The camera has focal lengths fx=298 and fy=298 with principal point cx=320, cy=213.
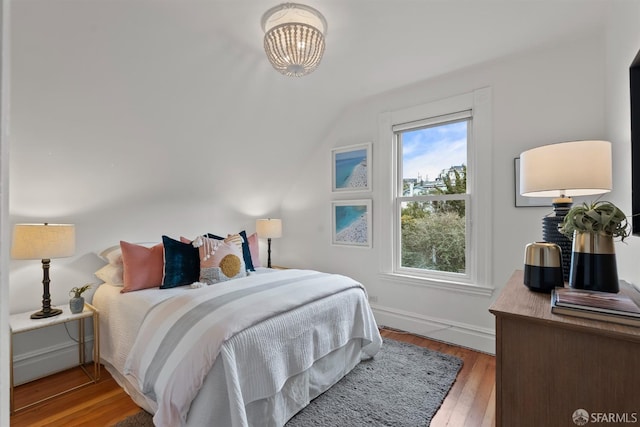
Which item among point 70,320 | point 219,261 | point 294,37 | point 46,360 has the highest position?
point 294,37

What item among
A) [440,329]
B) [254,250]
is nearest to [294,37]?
[254,250]

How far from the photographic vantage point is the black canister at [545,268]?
120cm

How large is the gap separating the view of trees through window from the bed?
1.01 meters

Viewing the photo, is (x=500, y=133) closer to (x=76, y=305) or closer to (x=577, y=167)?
(x=577, y=167)

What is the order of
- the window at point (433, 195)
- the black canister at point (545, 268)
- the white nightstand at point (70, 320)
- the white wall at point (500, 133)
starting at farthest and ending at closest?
1. the window at point (433, 195)
2. the white wall at point (500, 133)
3. the white nightstand at point (70, 320)
4. the black canister at point (545, 268)

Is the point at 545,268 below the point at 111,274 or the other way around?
the other way around

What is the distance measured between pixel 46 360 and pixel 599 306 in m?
3.26

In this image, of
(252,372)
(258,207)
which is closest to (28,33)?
(252,372)

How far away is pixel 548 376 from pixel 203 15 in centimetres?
241

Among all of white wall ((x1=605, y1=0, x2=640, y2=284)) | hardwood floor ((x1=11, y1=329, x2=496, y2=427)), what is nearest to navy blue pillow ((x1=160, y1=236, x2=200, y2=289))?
hardwood floor ((x1=11, y1=329, x2=496, y2=427))

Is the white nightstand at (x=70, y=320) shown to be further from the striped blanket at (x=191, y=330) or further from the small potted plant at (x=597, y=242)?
the small potted plant at (x=597, y=242)

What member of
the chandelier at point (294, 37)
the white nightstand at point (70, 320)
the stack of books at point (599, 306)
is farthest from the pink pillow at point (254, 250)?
the stack of books at point (599, 306)

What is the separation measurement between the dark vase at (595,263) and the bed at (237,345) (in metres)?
1.32

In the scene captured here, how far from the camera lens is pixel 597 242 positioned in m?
1.11
